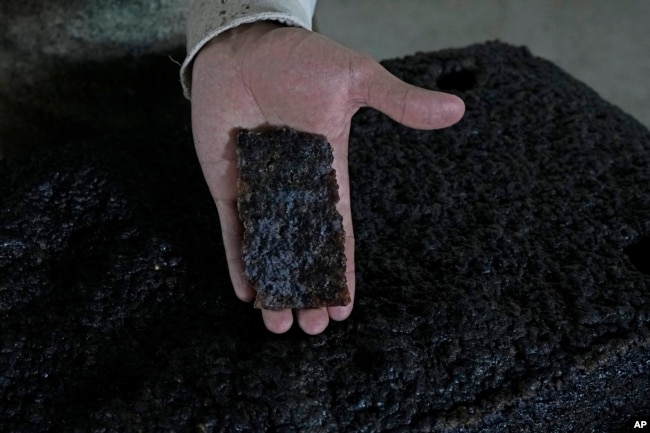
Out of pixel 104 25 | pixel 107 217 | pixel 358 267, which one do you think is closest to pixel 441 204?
pixel 358 267

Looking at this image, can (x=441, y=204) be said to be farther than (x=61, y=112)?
No

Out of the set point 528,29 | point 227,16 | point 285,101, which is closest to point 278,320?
point 285,101

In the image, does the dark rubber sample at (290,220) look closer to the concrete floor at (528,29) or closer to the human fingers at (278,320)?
the human fingers at (278,320)

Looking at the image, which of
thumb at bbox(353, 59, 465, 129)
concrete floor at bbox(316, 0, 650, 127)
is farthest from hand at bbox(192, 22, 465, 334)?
concrete floor at bbox(316, 0, 650, 127)

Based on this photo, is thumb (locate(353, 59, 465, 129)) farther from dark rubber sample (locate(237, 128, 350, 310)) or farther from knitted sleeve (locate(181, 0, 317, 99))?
knitted sleeve (locate(181, 0, 317, 99))

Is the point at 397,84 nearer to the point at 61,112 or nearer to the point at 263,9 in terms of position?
the point at 263,9
